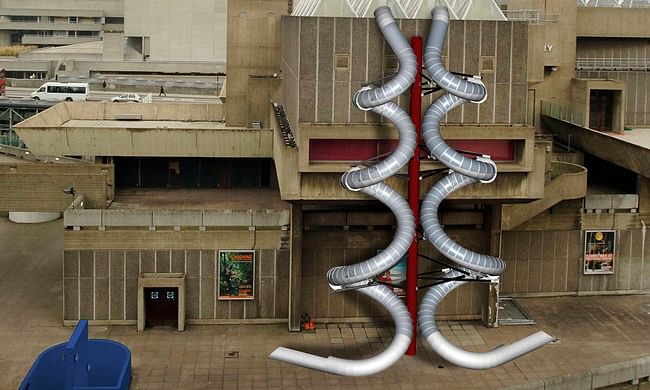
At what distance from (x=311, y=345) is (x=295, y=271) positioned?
3.14 m

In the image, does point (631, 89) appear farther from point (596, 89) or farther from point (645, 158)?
point (645, 158)

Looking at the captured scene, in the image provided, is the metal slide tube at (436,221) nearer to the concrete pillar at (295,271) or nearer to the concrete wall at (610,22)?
the concrete pillar at (295,271)

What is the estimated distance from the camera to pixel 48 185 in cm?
4722

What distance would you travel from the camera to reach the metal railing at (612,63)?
60531 mm

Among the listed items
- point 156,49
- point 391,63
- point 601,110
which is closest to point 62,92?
point 156,49

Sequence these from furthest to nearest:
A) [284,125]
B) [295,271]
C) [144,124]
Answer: [144,124]
[284,125]
[295,271]

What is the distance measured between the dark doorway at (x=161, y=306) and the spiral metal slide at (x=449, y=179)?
10.3 meters

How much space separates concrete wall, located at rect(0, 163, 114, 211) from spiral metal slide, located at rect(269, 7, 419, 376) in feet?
41.1

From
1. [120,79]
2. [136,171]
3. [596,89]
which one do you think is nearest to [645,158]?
[596,89]

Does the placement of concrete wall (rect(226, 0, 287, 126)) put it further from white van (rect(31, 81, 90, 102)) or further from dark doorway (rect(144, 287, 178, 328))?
white van (rect(31, 81, 90, 102))

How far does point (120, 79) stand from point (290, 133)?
157 feet

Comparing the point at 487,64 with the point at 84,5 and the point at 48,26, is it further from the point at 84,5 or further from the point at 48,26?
the point at 48,26

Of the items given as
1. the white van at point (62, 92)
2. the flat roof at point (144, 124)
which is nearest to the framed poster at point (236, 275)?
the flat roof at point (144, 124)

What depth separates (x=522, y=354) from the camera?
3962cm
